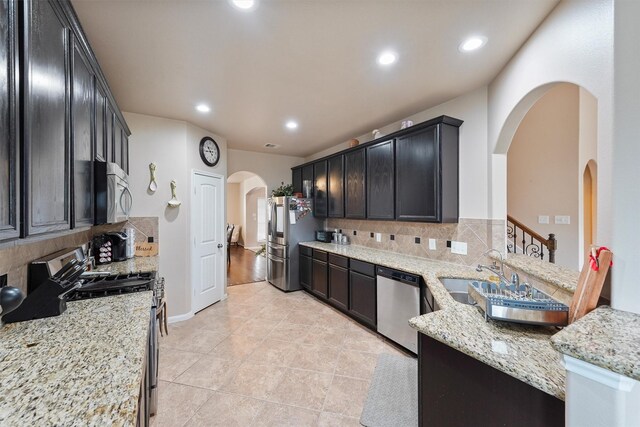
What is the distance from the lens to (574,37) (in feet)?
4.31

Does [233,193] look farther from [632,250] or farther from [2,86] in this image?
[632,250]

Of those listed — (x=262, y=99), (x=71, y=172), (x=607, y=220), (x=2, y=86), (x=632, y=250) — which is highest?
(x=262, y=99)

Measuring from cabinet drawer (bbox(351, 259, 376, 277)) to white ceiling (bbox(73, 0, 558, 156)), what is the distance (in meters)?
1.87

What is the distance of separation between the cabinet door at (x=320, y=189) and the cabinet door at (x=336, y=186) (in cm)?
13

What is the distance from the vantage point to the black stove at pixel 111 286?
1658 mm

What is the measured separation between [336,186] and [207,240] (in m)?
2.16

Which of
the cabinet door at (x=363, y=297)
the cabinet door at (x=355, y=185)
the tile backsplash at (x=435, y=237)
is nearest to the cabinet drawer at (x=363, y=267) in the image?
the cabinet door at (x=363, y=297)

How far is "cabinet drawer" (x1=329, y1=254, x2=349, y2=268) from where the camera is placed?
3.47m

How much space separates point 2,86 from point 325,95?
232 cm

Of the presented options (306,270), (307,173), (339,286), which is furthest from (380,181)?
(306,270)

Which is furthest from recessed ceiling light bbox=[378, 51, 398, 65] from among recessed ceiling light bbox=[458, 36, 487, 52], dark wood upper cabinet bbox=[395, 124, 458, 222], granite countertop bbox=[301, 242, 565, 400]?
granite countertop bbox=[301, 242, 565, 400]

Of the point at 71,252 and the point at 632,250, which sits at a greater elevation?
the point at 632,250

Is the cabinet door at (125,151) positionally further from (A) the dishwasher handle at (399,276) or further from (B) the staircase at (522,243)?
(B) the staircase at (522,243)

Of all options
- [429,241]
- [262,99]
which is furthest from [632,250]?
[262,99]
